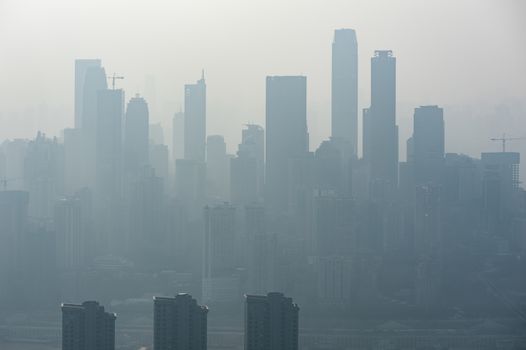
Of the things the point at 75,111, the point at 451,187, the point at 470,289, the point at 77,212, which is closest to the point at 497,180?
the point at 451,187

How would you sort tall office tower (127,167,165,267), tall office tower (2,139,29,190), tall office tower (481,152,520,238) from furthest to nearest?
tall office tower (2,139,29,190) → tall office tower (481,152,520,238) → tall office tower (127,167,165,267)

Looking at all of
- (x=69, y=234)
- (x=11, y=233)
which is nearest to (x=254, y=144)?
(x=69, y=234)

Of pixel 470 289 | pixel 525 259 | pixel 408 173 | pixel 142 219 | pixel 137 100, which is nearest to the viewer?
pixel 470 289

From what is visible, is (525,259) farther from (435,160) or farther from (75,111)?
(75,111)

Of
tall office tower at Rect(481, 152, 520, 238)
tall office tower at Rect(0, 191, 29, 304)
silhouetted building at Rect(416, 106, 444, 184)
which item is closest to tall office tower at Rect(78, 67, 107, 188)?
tall office tower at Rect(0, 191, 29, 304)

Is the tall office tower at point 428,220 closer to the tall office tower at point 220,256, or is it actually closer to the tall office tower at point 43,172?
the tall office tower at point 220,256

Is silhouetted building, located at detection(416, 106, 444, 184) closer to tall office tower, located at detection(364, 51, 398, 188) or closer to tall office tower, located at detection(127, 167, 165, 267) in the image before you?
tall office tower, located at detection(364, 51, 398, 188)
